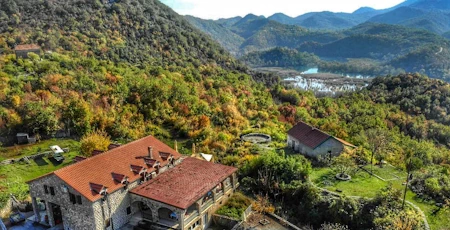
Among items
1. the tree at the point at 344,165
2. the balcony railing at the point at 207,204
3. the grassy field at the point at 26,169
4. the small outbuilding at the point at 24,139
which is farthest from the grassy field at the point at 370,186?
the small outbuilding at the point at 24,139

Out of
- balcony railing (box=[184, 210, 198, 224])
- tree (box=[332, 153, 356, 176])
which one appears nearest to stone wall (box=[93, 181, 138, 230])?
balcony railing (box=[184, 210, 198, 224])

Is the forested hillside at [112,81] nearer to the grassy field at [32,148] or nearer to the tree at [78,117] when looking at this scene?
the tree at [78,117]

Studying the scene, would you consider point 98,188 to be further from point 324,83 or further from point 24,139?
point 324,83

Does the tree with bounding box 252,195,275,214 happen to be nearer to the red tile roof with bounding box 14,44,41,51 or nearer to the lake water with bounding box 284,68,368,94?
the red tile roof with bounding box 14,44,41,51

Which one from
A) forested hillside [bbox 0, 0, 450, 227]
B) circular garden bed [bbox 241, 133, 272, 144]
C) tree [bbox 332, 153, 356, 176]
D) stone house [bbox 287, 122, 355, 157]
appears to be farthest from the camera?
circular garden bed [bbox 241, 133, 272, 144]

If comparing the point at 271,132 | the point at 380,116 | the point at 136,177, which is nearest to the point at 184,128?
the point at 271,132
